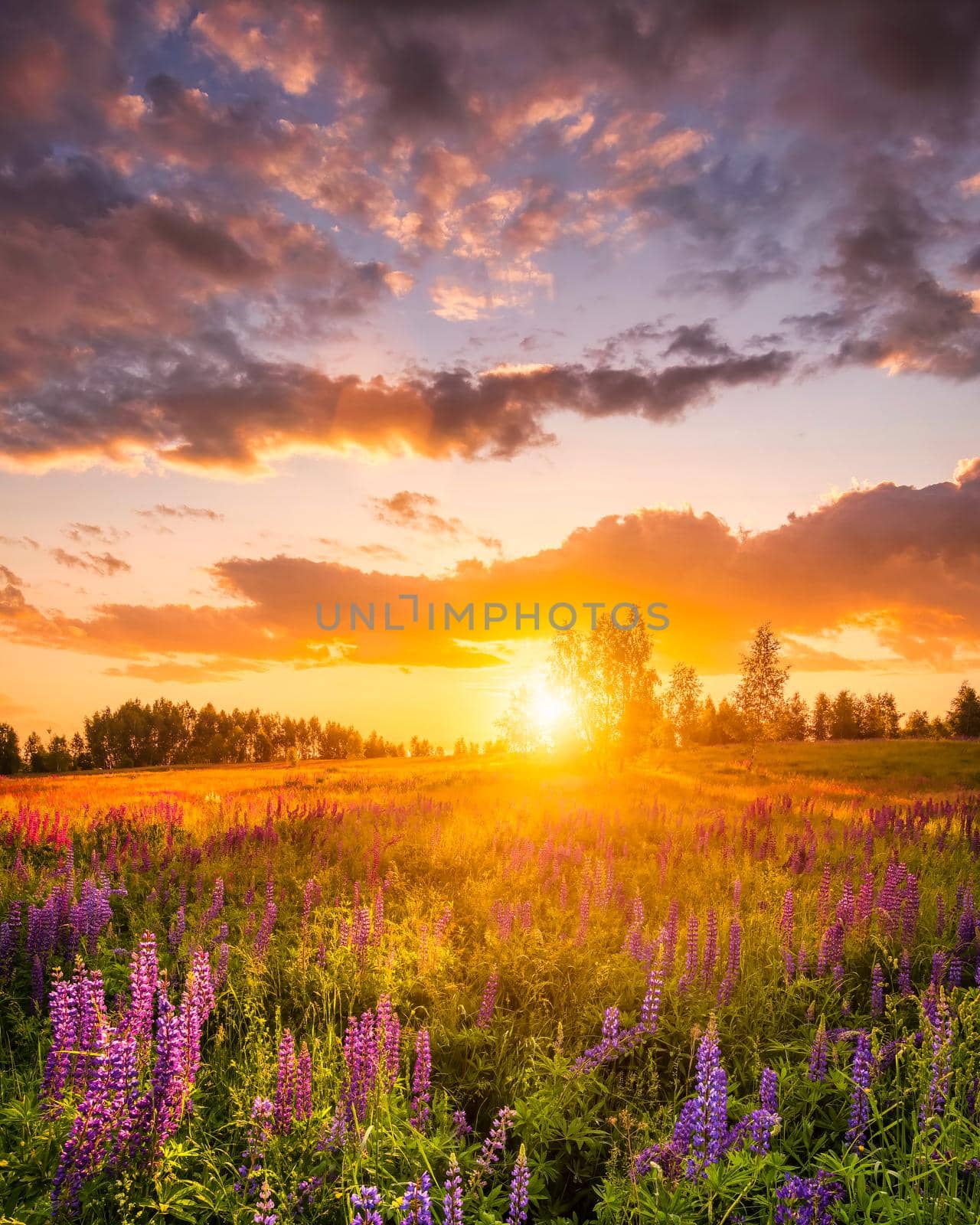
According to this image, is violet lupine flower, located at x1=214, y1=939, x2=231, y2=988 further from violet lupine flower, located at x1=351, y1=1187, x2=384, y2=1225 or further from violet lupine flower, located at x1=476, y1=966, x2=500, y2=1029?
violet lupine flower, located at x1=351, y1=1187, x2=384, y2=1225

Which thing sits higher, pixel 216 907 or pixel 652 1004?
pixel 652 1004

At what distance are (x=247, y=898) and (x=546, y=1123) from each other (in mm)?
5321

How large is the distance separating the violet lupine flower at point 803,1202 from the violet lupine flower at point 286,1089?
7.89 ft

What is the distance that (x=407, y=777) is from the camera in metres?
30.1

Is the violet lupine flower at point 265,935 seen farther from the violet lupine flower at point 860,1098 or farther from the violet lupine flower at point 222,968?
the violet lupine flower at point 860,1098

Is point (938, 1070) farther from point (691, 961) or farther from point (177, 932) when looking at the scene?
point (177, 932)

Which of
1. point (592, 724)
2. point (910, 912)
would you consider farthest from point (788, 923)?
point (592, 724)

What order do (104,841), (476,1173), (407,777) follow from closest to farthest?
1. (476,1173)
2. (104,841)
3. (407,777)

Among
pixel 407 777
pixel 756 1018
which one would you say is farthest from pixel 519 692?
pixel 756 1018

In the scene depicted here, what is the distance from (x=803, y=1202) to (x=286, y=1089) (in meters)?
2.55

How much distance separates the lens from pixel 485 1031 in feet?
17.6

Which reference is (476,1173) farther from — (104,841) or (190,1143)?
(104,841)

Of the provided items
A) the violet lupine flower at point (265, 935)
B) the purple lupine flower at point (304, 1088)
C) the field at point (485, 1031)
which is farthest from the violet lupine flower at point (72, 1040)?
the violet lupine flower at point (265, 935)

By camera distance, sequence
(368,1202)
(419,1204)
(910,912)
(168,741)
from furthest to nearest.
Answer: (168,741) → (910,912) → (419,1204) → (368,1202)
